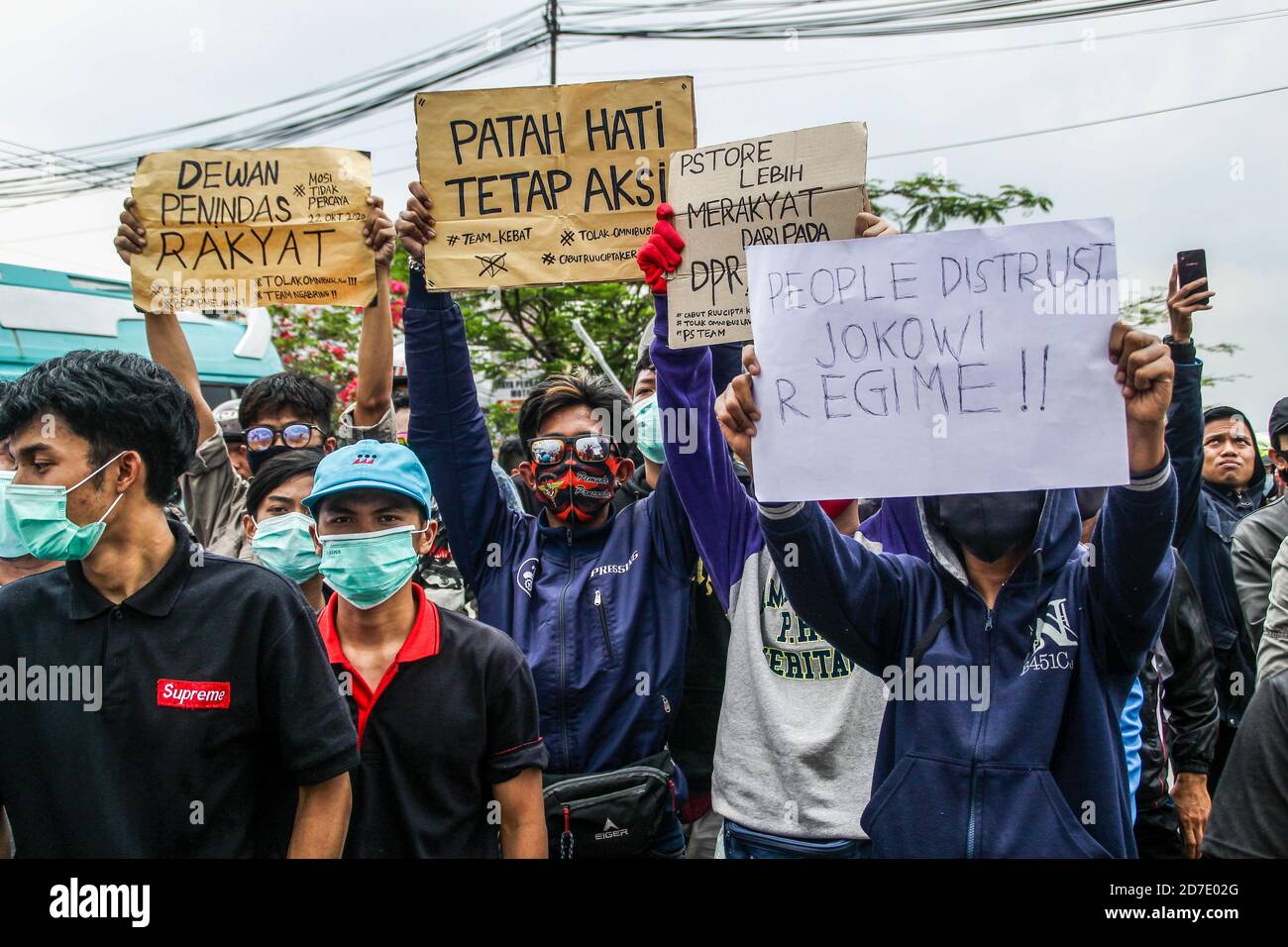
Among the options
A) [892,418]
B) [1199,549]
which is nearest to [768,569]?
[892,418]

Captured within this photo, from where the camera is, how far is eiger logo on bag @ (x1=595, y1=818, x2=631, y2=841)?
114 inches

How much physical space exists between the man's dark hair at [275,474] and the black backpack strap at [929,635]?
2164 mm

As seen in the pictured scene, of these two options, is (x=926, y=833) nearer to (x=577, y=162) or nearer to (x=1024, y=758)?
(x=1024, y=758)

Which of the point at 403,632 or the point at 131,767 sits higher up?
the point at 403,632

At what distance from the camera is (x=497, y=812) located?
262 cm

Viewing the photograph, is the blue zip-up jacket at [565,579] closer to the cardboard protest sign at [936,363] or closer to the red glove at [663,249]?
the red glove at [663,249]

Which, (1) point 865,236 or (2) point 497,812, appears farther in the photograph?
(2) point 497,812

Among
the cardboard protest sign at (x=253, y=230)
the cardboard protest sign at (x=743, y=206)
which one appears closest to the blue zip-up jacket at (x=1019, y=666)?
the cardboard protest sign at (x=743, y=206)

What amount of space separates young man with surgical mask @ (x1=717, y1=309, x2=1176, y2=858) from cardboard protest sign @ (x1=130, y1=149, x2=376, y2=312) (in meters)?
1.88

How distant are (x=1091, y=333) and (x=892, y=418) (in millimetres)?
452

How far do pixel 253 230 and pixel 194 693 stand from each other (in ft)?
6.82

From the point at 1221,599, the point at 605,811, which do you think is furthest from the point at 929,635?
the point at 1221,599
